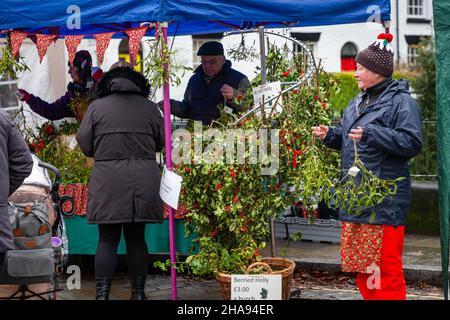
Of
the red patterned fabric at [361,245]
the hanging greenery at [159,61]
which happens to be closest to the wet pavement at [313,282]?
the red patterned fabric at [361,245]

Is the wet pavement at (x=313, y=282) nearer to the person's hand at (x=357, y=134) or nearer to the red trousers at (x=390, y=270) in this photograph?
the red trousers at (x=390, y=270)

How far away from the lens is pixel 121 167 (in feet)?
20.3

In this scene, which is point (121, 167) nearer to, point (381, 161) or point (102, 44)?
point (102, 44)

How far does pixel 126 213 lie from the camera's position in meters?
6.14

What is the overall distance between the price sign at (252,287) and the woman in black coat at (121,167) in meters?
0.98

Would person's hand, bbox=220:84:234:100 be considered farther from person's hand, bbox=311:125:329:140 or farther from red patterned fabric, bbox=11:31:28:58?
person's hand, bbox=311:125:329:140

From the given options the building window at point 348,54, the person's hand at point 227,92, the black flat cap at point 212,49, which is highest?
the building window at point 348,54

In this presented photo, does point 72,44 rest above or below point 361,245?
above

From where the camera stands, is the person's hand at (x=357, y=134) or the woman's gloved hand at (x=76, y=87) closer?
the person's hand at (x=357, y=134)

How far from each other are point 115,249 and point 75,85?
2.57 m

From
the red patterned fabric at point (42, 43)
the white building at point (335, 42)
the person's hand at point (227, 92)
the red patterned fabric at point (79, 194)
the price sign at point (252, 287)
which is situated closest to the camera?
the price sign at point (252, 287)

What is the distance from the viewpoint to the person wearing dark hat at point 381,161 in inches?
207

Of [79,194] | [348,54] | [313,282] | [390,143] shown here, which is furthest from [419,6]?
[390,143]
